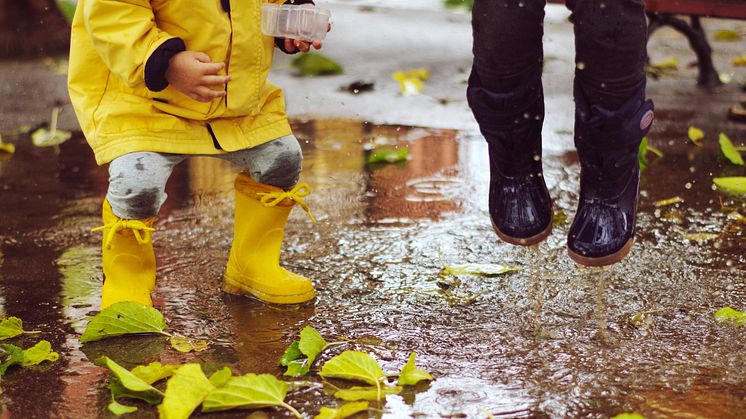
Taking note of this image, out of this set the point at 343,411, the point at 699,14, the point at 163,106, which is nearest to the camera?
the point at 343,411

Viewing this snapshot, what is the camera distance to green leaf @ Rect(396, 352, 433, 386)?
2340 millimetres

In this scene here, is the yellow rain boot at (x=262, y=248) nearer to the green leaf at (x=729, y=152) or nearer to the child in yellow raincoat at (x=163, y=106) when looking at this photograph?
the child in yellow raincoat at (x=163, y=106)

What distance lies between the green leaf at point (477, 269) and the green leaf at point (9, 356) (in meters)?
1.20

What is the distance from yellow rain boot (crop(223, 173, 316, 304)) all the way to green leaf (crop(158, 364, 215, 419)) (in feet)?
2.03

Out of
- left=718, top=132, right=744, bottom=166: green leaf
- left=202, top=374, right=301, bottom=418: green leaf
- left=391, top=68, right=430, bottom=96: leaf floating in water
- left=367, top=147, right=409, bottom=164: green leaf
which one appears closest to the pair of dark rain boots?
left=202, top=374, right=301, bottom=418: green leaf

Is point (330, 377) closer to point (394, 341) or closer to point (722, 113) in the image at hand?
point (394, 341)

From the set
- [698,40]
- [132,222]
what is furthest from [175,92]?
[698,40]

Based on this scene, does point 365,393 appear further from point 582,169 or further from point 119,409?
point 582,169

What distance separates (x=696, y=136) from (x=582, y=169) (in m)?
1.98

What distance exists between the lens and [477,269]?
3088mm

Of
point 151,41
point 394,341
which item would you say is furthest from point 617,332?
point 151,41

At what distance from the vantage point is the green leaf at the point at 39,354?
Result: 2.50 meters

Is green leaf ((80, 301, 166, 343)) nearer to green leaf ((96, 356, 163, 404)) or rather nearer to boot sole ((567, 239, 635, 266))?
green leaf ((96, 356, 163, 404))

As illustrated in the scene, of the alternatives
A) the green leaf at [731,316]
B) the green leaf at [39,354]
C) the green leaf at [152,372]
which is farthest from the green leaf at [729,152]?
the green leaf at [39,354]
